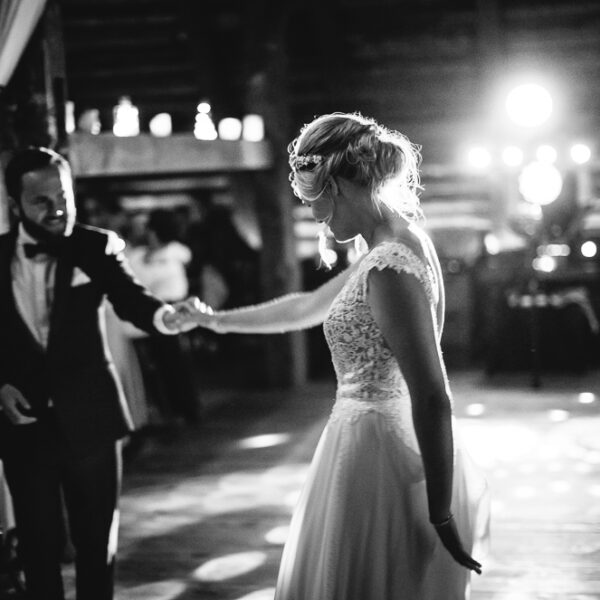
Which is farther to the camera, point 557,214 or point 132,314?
point 557,214

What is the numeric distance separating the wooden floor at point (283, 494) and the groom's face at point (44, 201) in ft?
4.64

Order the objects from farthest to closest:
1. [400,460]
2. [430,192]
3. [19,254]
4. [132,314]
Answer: [430,192]
[132,314]
[19,254]
[400,460]

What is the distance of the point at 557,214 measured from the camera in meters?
9.80

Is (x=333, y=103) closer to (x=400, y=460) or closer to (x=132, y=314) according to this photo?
(x=132, y=314)

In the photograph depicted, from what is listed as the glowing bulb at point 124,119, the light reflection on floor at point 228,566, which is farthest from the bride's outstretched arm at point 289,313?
the glowing bulb at point 124,119

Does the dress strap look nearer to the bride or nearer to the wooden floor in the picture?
the bride

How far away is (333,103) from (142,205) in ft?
11.4

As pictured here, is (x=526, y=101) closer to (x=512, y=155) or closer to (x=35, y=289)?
(x=512, y=155)

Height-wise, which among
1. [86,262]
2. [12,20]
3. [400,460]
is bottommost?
[400,460]

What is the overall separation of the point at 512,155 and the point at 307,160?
26.8ft

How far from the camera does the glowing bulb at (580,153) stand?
32.5 ft

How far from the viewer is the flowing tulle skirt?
6.08ft

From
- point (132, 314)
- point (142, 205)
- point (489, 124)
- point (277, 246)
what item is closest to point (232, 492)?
point (132, 314)

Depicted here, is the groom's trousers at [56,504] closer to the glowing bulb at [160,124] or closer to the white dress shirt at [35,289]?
the white dress shirt at [35,289]
